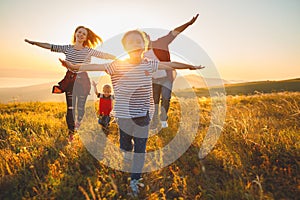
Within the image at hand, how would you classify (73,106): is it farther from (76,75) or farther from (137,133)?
(137,133)

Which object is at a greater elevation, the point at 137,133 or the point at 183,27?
the point at 183,27

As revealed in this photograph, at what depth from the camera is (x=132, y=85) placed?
3824 millimetres

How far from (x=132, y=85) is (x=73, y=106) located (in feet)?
8.44

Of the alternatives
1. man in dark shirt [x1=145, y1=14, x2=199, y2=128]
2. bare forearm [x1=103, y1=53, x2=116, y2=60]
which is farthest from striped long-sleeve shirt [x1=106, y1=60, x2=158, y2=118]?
man in dark shirt [x1=145, y1=14, x2=199, y2=128]

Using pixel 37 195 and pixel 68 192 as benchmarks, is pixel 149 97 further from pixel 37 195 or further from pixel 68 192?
pixel 37 195

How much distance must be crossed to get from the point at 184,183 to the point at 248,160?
1.24 meters

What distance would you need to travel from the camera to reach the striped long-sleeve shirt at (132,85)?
3.81m

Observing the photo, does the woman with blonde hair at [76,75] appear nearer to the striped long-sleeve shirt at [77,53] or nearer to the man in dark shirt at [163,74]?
the striped long-sleeve shirt at [77,53]

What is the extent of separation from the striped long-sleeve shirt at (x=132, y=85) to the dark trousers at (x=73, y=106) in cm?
229

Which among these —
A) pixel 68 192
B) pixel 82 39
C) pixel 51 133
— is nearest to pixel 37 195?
pixel 68 192

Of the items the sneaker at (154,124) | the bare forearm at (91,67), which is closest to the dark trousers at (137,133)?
the bare forearm at (91,67)

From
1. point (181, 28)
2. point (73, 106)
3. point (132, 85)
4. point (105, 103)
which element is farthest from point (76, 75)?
point (181, 28)

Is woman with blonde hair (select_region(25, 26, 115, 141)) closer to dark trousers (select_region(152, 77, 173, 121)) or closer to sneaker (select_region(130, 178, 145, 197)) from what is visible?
dark trousers (select_region(152, 77, 173, 121))

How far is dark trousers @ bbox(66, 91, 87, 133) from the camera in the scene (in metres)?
5.88
